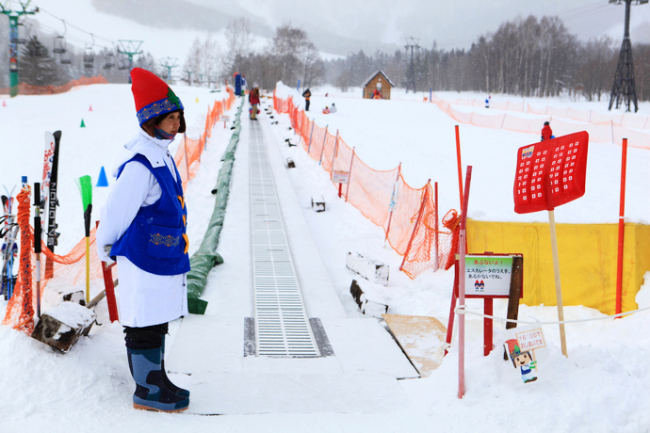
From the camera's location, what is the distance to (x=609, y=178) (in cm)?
1534

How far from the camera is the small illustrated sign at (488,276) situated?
12.3 ft

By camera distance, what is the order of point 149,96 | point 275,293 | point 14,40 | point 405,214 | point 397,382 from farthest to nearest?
point 14,40
point 405,214
point 275,293
point 397,382
point 149,96

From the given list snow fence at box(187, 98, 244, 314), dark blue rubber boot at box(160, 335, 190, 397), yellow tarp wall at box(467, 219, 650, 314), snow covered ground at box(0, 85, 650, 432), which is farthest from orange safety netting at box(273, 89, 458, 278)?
dark blue rubber boot at box(160, 335, 190, 397)

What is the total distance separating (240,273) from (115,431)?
13.1 ft

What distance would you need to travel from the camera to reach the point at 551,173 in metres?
3.86

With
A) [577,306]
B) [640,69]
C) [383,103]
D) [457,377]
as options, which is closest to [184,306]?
[457,377]

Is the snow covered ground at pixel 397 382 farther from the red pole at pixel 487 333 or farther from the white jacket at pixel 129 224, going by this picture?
the white jacket at pixel 129 224

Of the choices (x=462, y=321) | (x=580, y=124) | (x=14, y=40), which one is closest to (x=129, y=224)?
(x=462, y=321)

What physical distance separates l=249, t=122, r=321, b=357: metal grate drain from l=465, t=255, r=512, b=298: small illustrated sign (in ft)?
5.26

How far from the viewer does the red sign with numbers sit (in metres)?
3.68

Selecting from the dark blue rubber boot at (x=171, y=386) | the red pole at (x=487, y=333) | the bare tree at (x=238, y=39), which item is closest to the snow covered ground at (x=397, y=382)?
the red pole at (x=487, y=333)

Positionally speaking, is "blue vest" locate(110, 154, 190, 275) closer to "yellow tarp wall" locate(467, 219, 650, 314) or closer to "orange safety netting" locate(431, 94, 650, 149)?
"yellow tarp wall" locate(467, 219, 650, 314)

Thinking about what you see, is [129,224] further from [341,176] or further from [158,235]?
[341,176]

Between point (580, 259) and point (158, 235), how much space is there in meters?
4.47
